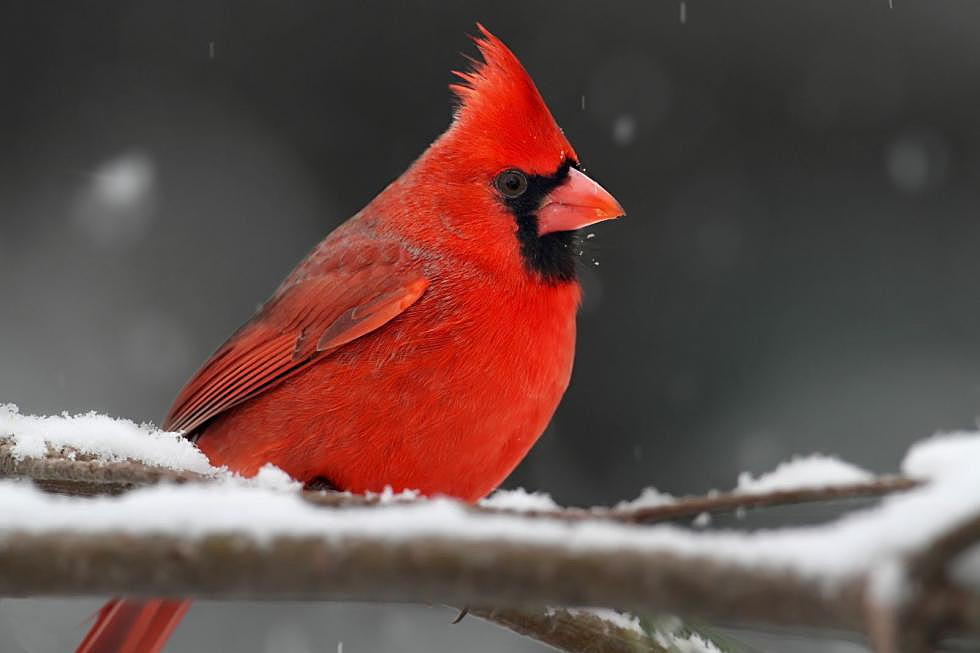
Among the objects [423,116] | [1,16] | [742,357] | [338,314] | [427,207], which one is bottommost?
[338,314]

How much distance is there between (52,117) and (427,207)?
4.27 ft

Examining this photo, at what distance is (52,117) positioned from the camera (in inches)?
Result: 125

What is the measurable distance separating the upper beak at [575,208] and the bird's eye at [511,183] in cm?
5

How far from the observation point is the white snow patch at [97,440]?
1.55 metres

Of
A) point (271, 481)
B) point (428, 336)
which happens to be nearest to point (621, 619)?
point (271, 481)

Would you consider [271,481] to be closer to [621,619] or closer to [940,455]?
[621,619]

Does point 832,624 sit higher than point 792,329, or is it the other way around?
point 792,329

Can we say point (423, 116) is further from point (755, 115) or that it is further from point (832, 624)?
point (832, 624)

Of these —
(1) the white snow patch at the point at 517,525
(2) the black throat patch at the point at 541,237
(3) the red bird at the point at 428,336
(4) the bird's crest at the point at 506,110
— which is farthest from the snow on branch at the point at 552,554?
(4) the bird's crest at the point at 506,110

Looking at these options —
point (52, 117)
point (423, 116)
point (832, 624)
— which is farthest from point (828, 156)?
point (832, 624)

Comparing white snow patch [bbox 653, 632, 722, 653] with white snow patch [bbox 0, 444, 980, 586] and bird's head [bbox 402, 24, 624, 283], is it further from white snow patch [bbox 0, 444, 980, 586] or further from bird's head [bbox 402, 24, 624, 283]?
bird's head [bbox 402, 24, 624, 283]

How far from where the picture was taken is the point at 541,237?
2.39 metres

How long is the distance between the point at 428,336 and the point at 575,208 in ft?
1.51

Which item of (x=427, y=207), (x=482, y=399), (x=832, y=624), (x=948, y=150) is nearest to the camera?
(x=832, y=624)
